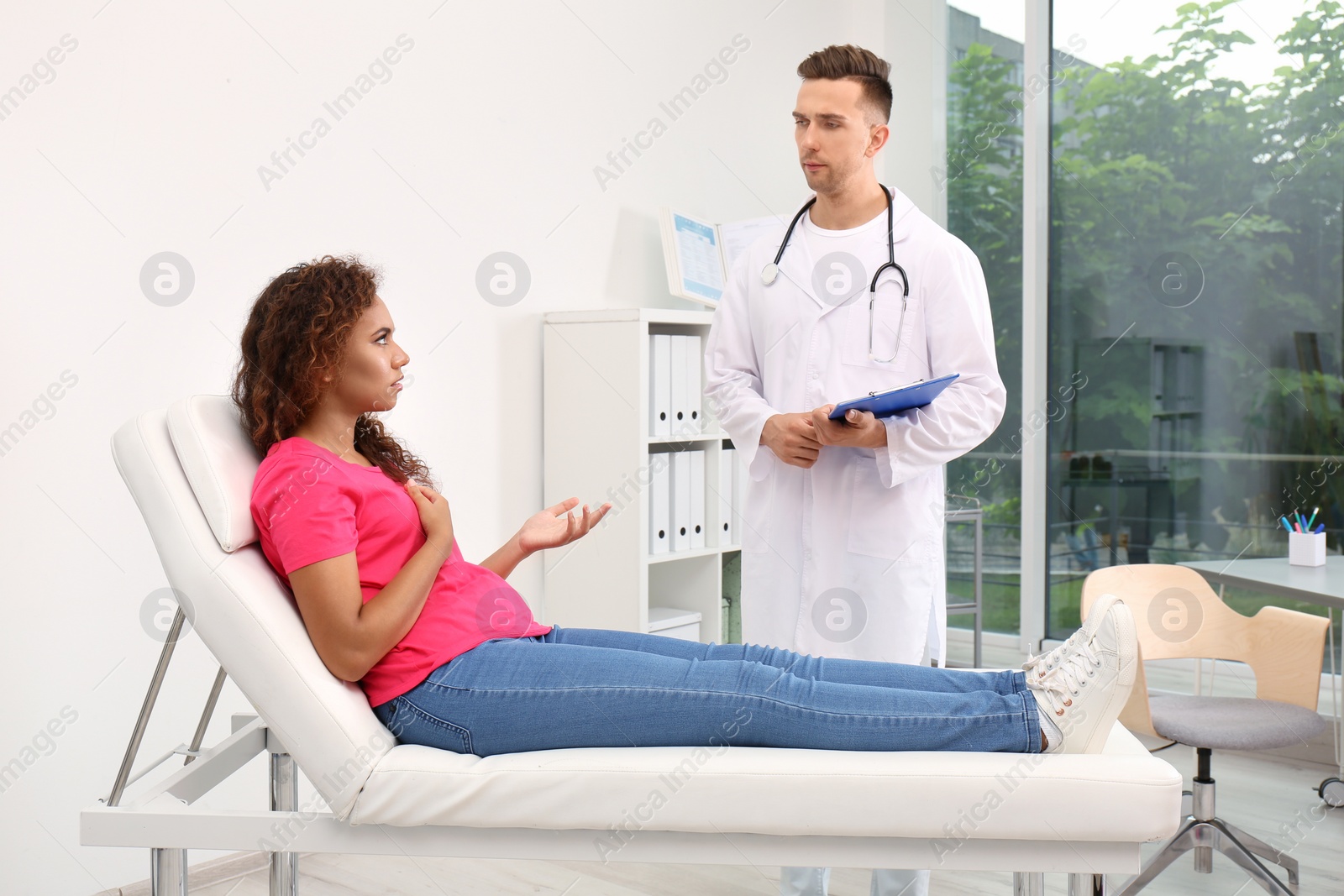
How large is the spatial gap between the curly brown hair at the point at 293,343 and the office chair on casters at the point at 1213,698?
1.59 meters

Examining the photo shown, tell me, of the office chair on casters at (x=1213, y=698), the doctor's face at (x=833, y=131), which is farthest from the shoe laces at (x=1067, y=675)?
the doctor's face at (x=833, y=131)

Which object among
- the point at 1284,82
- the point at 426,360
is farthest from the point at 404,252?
the point at 1284,82

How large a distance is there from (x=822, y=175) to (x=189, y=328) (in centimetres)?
139

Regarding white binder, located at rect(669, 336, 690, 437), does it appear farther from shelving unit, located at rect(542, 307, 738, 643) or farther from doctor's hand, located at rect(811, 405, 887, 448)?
doctor's hand, located at rect(811, 405, 887, 448)

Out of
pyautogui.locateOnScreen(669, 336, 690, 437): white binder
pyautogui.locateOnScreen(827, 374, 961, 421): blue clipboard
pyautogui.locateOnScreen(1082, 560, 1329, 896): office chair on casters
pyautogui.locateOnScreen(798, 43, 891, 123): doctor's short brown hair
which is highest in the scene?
pyautogui.locateOnScreen(798, 43, 891, 123): doctor's short brown hair

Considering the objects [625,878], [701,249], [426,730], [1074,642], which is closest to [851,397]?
[1074,642]

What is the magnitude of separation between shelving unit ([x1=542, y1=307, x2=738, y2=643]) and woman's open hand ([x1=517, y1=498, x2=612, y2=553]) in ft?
3.77

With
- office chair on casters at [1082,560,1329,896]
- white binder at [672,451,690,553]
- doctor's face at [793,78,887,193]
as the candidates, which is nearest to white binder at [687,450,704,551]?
white binder at [672,451,690,553]

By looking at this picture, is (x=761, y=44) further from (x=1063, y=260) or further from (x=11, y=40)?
(x=11, y=40)

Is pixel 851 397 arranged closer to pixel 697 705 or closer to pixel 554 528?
pixel 554 528

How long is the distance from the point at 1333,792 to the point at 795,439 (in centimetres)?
192

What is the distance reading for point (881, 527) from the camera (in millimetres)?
1866

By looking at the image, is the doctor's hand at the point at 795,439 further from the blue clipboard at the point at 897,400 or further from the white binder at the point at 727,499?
the white binder at the point at 727,499

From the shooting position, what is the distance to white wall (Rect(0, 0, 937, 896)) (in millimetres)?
2027
